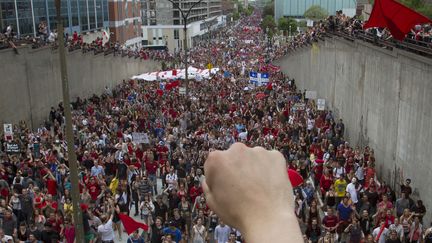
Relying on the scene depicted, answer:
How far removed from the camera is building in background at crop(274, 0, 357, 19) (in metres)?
155

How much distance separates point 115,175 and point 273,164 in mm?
15665

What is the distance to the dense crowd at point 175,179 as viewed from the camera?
1237 cm

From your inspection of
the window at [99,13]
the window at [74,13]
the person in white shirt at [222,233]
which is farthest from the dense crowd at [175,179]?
the window at [99,13]

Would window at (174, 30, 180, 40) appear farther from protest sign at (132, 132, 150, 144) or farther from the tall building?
protest sign at (132, 132, 150, 144)

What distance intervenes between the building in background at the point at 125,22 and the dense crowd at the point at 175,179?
52740 mm

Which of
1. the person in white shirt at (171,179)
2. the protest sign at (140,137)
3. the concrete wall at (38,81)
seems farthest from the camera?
the concrete wall at (38,81)

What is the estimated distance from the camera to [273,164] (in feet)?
5.40

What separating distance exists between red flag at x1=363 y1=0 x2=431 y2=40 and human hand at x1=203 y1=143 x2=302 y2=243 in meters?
15.6

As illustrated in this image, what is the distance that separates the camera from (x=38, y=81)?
29000mm

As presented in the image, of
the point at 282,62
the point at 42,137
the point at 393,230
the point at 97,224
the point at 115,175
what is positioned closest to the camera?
the point at 393,230

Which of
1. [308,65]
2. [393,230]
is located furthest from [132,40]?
[393,230]

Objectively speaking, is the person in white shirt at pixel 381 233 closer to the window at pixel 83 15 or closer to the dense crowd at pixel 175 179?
the dense crowd at pixel 175 179

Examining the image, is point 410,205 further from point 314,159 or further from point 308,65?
point 308,65

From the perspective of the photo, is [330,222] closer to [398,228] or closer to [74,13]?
[398,228]
